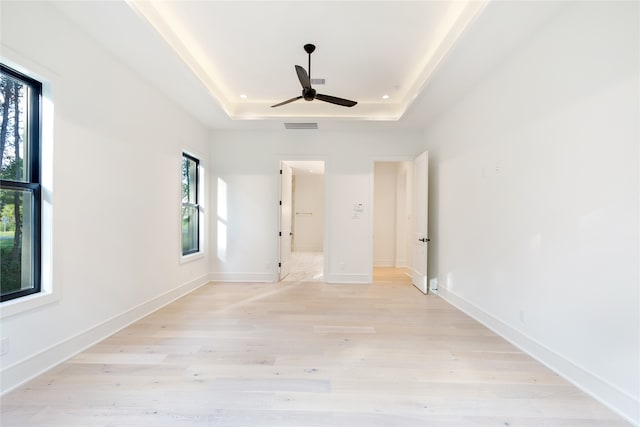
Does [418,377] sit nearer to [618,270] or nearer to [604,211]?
[618,270]

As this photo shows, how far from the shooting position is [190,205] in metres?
4.57

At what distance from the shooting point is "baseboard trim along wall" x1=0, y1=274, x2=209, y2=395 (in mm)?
1885

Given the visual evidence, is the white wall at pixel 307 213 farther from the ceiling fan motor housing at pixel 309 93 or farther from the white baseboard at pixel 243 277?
the ceiling fan motor housing at pixel 309 93

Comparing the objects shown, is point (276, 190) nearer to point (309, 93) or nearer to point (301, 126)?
point (301, 126)

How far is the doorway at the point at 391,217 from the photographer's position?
657cm

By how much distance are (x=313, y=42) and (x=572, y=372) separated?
3.71 meters

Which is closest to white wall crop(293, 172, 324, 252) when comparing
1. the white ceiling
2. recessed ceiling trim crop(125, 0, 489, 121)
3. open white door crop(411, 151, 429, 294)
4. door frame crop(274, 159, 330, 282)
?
door frame crop(274, 159, 330, 282)

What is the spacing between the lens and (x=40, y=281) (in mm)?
2145

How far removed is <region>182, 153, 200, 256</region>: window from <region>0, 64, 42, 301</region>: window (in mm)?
2223

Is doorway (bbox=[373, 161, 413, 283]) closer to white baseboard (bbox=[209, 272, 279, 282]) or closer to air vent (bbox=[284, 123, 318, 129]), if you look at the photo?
air vent (bbox=[284, 123, 318, 129])

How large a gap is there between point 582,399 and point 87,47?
4819 millimetres

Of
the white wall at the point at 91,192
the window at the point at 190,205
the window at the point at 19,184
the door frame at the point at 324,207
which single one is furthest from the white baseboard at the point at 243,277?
the window at the point at 19,184

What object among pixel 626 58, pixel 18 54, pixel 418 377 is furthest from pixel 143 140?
pixel 626 58

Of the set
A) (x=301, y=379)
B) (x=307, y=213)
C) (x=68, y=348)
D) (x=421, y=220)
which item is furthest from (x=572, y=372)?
(x=307, y=213)
